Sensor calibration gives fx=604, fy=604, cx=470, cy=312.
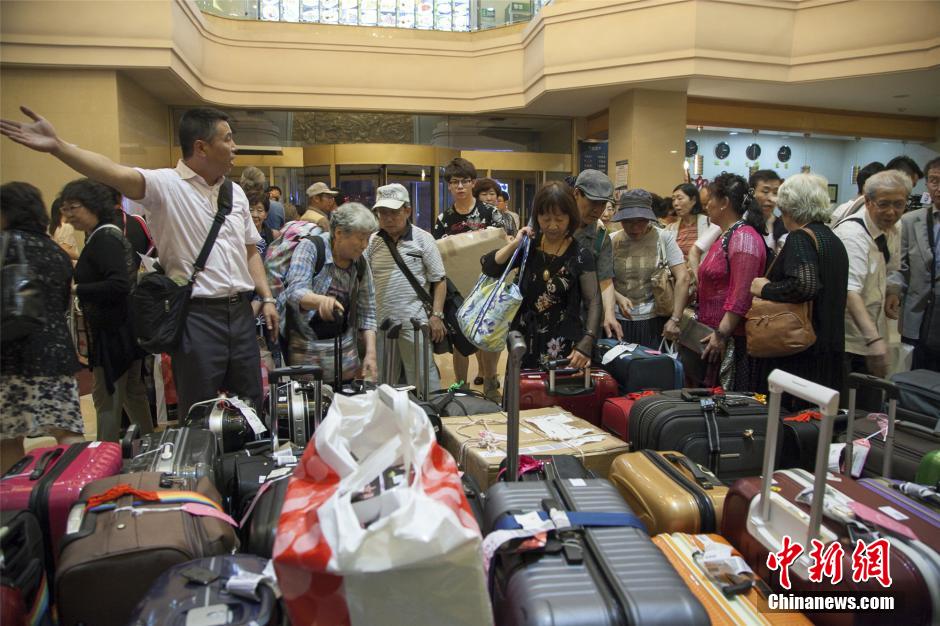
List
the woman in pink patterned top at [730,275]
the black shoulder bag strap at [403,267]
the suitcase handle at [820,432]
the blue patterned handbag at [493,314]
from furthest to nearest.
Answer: the black shoulder bag strap at [403,267]
the woman in pink patterned top at [730,275]
the blue patterned handbag at [493,314]
the suitcase handle at [820,432]

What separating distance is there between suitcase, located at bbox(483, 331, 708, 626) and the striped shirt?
2209 mm

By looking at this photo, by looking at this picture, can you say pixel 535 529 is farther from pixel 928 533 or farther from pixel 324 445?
pixel 928 533

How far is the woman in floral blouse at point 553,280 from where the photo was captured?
3051 millimetres

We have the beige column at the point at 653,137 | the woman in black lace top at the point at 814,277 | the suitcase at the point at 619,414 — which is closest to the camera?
the suitcase at the point at 619,414

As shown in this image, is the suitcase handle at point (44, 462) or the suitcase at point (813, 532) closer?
the suitcase at point (813, 532)

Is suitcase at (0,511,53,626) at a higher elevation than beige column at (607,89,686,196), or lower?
A: lower

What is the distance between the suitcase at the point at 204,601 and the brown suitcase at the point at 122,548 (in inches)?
3.0

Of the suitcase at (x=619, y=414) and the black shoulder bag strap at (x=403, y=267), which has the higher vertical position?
the black shoulder bag strap at (x=403, y=267)

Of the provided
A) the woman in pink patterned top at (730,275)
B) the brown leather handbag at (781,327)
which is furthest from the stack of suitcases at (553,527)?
the woman in pink patterned top at (730,275)

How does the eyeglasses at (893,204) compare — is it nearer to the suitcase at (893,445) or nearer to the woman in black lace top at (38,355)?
the suitcase at (893,445)

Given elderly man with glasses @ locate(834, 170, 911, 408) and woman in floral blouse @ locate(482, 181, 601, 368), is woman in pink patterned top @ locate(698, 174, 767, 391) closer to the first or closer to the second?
elderly man with glasses @ locate(834, 170, 911, 408)

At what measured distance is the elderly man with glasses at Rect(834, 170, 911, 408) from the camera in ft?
9.87

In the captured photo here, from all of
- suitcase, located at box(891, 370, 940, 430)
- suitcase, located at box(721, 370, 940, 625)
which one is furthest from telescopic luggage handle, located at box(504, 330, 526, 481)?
suitcase, located at box(891, 370, 940, 430)

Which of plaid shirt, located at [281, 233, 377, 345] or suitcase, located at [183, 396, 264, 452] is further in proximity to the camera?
plaid shirt, located at [281, 233, 377, 345]
